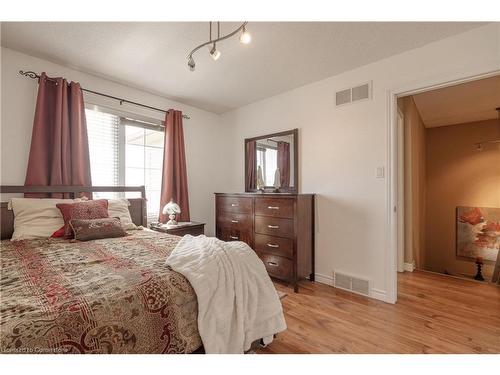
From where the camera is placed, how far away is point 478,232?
404 cm

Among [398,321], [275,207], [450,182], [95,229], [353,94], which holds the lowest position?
[398,321]

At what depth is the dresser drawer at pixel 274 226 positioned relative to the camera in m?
2.62

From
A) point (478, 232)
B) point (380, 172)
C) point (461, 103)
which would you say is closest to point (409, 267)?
point (380, 172)

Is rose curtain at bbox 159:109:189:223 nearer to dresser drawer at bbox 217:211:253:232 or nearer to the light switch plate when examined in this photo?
dresser drawer at bbox 217:211:253:232

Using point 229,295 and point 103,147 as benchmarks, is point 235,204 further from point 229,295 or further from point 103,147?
point 229,295

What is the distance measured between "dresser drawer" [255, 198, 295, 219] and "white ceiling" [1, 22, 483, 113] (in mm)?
1431

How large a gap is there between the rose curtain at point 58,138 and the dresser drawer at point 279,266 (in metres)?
2.14

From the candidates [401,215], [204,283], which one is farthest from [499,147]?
[204,283]

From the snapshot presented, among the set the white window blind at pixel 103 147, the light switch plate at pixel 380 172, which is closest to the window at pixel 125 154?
the white window blind at pixel 103 147

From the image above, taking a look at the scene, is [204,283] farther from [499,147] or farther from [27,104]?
[499,147]

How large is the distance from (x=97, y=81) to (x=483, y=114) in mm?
5563

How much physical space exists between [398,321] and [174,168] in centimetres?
298

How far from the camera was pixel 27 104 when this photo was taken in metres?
2.33

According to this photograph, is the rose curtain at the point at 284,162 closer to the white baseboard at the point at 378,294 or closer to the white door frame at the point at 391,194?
the white door frame at the point at 391,194
